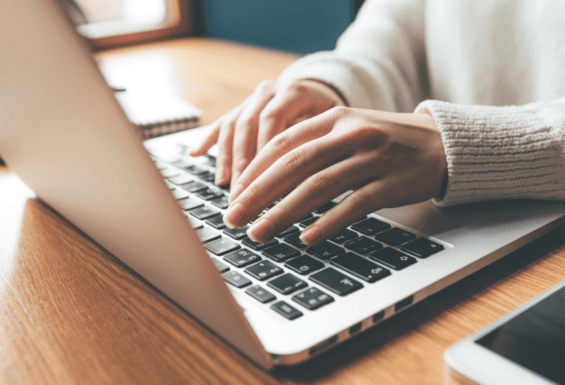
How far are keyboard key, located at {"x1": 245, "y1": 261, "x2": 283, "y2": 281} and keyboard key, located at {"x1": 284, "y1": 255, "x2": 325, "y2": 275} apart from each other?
0.01m

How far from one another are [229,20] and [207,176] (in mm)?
1462

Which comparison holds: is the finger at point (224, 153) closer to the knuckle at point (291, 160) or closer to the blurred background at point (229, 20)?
the knuckle at point (291, 160)

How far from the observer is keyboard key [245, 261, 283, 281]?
326mm

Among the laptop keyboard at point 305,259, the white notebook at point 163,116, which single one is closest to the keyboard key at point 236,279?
the laptop keyboard at point 305,259

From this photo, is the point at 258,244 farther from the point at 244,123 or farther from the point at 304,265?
the point at 244,123

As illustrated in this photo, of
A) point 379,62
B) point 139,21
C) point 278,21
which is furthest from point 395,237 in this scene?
point 139,21

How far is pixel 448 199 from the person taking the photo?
423mm

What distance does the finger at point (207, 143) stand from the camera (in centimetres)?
60

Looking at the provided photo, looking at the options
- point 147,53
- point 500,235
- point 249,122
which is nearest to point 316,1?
point 147,53

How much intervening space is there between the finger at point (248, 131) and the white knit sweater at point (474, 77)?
103mm

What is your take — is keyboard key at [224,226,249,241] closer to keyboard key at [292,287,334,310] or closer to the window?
keyboard key at [292,287,334,310]

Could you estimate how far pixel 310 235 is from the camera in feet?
1.19

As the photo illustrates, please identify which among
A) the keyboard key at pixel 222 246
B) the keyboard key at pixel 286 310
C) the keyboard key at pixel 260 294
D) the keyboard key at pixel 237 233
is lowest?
the keyboard key at pixel 237 233

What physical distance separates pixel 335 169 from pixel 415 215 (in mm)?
83
